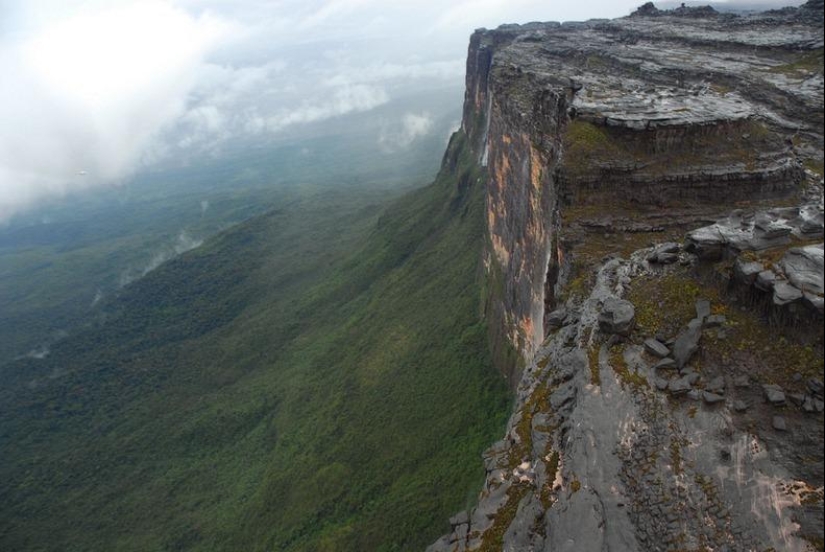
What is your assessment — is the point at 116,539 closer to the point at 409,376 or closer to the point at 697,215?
the point at 409,376

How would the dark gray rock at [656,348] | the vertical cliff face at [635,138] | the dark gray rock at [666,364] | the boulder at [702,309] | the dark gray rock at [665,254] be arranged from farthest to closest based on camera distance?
the vertical cliff face at [635,138], the dark gray rock at [665,254], the dark gray rock at [656,348], the boulder at [702,309], the dark gray rock at [666,364]

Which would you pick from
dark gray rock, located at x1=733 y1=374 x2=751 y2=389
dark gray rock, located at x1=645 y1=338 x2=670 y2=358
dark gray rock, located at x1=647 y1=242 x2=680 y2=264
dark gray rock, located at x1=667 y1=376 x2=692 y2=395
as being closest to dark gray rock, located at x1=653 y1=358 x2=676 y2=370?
dark gray rock, located at x1=645 y1=338 x2=670 y2=358

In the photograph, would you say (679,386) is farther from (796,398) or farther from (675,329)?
(796,398)

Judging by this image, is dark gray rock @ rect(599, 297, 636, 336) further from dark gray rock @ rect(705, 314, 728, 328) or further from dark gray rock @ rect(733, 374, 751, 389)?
dark gray rock @ rect(733, 374, 751, 389)

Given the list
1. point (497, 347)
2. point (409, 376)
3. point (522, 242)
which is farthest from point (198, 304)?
point (522, 242)

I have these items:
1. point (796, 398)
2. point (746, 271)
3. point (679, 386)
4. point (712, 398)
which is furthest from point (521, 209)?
point (796, 398)

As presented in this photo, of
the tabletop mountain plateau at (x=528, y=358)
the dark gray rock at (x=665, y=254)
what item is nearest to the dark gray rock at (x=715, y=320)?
the tabletop mountain plateau at (x=528, y=358)

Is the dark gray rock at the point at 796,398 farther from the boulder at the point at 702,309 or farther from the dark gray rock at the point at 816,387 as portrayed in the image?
the boulder at the point at 702,309
